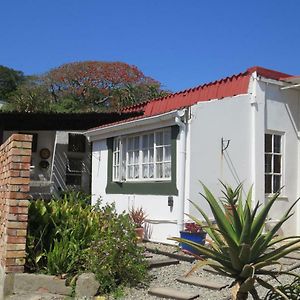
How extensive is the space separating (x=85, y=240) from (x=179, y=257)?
78.4 inches

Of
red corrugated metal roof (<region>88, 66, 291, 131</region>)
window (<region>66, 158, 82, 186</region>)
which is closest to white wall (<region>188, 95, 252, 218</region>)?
red corrugated metal roof (<region>88, 66, 291, 131</region>)

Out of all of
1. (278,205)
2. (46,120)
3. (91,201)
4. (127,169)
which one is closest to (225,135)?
(278,205)

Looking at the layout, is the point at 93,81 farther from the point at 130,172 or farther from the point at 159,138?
the point at 159,138

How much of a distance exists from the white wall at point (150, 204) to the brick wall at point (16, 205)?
3.95m

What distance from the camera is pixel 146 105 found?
49.4 feet

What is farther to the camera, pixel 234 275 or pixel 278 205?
pixel 278 205

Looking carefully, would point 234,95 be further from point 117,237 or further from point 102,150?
point 117,237

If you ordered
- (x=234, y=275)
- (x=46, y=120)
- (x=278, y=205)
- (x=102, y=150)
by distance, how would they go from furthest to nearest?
(x=46, y=120)
(x=102, y=150)
(x=278, y=205)
(x=234, y=275)

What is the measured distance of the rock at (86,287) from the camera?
591 centimetres

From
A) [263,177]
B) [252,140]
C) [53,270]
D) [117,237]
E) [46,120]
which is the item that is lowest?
[53,270]

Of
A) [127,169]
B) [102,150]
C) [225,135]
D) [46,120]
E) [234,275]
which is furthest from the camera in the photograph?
[46,120]

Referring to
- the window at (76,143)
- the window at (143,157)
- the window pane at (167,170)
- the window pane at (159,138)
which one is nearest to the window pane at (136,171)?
the window at (143,157)

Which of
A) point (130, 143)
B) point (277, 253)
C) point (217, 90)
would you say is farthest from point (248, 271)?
point (130, 143)

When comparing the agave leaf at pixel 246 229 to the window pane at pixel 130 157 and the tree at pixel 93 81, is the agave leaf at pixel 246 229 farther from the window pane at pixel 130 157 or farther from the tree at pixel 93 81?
the tree at pixel 93 81
